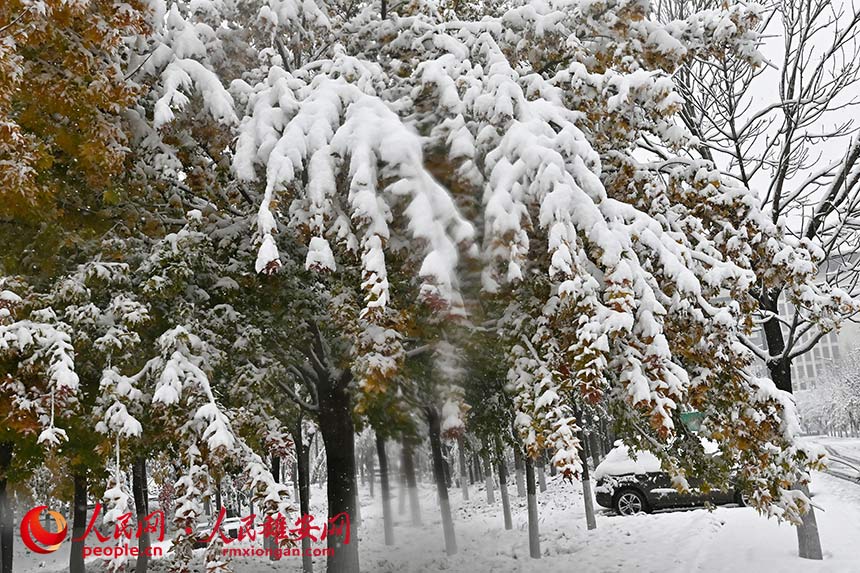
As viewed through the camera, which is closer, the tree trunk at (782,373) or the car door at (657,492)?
the tree trunk at (782,373)

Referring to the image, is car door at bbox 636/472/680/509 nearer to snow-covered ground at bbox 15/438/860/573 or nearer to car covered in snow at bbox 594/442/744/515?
car covered in snow at bbox 594/442/744/515

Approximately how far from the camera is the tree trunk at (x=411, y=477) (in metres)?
5.73

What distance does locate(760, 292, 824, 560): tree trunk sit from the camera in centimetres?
920

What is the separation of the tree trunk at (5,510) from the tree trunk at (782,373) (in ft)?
34.5

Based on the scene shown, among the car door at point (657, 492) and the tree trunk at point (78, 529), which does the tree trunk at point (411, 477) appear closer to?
the tree trunk at point (78, 529)

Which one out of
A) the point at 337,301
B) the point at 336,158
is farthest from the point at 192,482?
the point at 336,158

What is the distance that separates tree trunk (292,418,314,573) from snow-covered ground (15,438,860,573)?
22cm

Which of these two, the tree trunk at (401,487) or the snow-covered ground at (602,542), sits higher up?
the tree trunk at (401,487)

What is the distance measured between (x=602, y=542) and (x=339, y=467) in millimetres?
7527

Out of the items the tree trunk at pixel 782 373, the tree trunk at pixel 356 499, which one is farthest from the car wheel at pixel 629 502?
the tree trunk at pixel 356 499

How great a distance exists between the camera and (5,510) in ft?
30.5

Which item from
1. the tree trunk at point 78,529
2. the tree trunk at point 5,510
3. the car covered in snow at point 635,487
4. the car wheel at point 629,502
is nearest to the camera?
the tree trunk at point 5,510

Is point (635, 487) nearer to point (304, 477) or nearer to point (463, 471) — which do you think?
point (304, 477)

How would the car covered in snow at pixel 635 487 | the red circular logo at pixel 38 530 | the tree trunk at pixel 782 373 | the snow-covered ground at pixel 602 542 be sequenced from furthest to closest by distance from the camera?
the car covered in snow at pixel 635 487
the tree trunk at pixel 782 373
the snow-covered ground at pixel 602 542
the red circular logo at pixel 38 530
